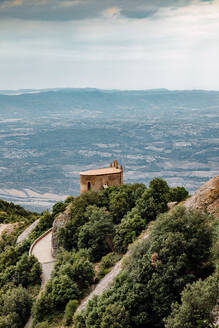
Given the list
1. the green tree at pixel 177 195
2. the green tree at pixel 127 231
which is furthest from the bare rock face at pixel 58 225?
the green tree at pixel 177 195

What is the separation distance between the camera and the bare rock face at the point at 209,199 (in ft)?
90.2

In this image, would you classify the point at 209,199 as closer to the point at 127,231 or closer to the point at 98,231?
the point at 127,231

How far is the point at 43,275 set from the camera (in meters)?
34.8

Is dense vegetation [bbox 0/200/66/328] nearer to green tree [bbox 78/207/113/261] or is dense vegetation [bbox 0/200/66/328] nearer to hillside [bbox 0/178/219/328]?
hillside [bbox 0/178/219/328]

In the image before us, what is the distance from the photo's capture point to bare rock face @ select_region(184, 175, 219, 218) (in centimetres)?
2751

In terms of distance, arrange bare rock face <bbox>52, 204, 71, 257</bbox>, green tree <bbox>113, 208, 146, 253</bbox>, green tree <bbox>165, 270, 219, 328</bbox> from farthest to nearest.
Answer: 1. bare rock face <bbox>52, 204, 71, 257</bbox>
2. green tree <bbox>113, 208, 146, 253</bbox>
3. green tree <bbox>165, 270, 219, 328</bbox>

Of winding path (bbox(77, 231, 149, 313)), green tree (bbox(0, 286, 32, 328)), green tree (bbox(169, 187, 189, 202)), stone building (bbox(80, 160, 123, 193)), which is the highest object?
stone building (bbox(80, 160, 123, 193))

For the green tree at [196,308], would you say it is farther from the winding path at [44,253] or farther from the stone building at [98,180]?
the stone building at [98,180]

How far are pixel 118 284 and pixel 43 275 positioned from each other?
13.1 metres

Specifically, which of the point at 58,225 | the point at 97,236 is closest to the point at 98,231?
the point at 97,236

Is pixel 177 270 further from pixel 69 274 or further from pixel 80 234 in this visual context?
pixel 80 234

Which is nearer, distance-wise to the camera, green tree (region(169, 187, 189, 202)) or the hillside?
the hillside

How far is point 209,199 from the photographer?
28.2 meters

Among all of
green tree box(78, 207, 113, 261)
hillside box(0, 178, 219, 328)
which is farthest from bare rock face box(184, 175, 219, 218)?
green tree box(78, 207, 113, 261)
